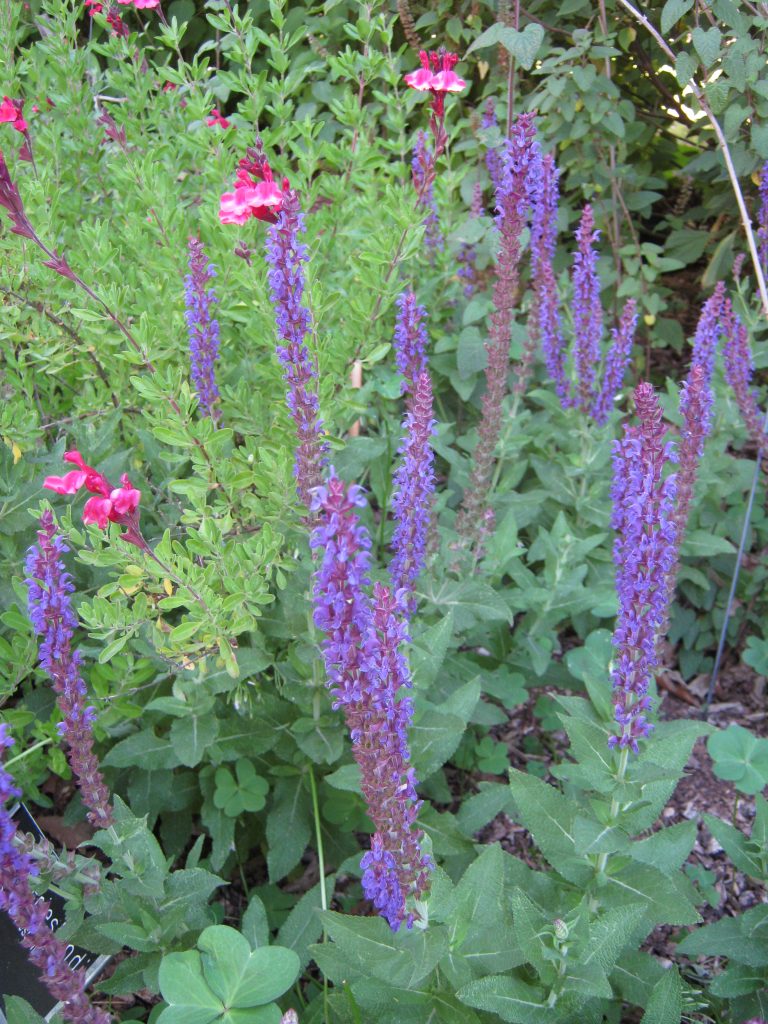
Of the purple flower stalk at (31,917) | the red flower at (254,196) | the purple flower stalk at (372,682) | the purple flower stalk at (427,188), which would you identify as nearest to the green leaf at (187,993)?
the purple flower stalk at (31,917)

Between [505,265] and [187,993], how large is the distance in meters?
1.86

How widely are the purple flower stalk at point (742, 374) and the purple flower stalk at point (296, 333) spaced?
1832mm

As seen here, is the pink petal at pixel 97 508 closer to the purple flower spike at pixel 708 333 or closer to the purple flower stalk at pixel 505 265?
the purple flower stalk at pixel 505 265

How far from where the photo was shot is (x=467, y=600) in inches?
105

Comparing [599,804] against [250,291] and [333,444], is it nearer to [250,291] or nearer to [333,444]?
[333,444]

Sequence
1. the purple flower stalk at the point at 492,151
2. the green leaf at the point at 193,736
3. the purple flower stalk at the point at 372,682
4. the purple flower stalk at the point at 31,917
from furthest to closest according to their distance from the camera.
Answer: the purple flower stalk at the point at 492,151 < the green leaf at the point at 193,736 < the purple flower stalk at the point at 31,917 < the purple flower stalk at the point at 372,682

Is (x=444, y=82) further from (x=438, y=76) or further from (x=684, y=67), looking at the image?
(x=684, y=67)

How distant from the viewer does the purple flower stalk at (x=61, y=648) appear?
5.72 feet

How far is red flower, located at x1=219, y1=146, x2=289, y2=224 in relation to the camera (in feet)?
7.68

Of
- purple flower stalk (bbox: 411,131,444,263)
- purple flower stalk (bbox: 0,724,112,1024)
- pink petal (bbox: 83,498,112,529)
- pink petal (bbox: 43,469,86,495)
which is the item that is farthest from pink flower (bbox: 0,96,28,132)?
purple flower stalk (bbox: 0,724,112,1024)

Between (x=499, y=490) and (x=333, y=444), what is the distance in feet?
3.39

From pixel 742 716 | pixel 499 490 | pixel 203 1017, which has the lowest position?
pixel 742 716

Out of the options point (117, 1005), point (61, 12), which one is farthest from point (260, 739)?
point (61, 12)

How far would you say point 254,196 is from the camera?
7.84 ft
